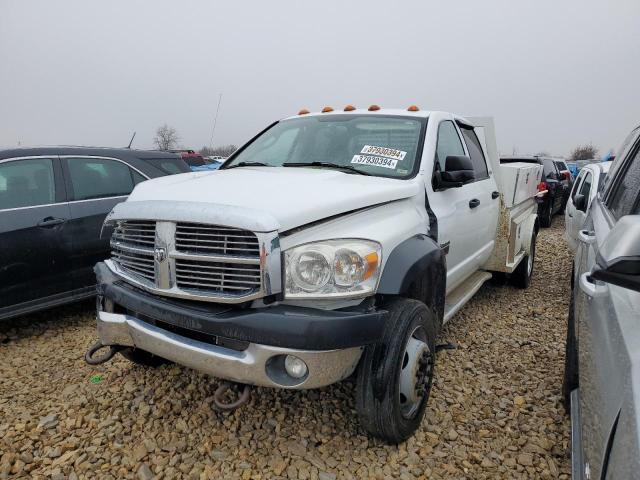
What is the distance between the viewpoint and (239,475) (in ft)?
7.30

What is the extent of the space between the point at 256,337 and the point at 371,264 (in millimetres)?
618

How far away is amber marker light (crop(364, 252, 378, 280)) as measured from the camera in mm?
2066

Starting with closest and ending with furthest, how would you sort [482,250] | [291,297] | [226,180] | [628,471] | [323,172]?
[628,471]
[291,297]
[226,180]
[323,172]
[482,250]

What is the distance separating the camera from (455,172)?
2926 mm

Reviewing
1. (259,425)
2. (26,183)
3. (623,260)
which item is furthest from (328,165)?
(26,183)

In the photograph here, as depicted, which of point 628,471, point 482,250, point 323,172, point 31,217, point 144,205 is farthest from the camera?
point 482,250

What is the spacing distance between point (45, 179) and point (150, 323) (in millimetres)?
2319

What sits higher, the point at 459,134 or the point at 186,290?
the point at 459,134

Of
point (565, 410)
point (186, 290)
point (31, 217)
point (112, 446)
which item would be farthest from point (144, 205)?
point (565, 410)

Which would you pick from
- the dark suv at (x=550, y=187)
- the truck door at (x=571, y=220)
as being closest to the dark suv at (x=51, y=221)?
the truck door at (x=571, y=220)

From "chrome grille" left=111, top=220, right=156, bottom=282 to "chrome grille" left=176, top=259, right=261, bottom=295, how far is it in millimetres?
232

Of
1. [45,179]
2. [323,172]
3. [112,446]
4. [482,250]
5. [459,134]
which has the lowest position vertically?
[112,446]

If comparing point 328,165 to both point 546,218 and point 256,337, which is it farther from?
point 546,218

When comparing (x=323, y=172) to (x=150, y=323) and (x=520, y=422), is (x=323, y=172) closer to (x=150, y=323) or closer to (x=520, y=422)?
(x=150, y=323)
